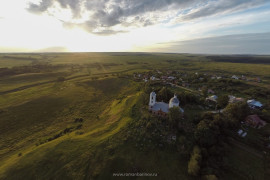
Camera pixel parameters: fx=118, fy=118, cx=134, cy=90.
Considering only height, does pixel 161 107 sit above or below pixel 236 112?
above

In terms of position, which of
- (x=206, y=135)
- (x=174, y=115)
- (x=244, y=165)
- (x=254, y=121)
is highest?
(x=174, y=115)

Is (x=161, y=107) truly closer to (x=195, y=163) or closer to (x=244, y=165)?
(x=195, y=163)

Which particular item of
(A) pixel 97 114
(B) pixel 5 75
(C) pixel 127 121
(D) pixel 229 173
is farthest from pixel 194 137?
(B) pixel 5 75

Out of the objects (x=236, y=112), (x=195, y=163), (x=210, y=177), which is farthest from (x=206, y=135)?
(x=236, y=112)

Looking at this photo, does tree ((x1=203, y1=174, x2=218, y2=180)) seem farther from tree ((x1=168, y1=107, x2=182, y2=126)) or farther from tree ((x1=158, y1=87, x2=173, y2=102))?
tree ((x1=158, y1=87, x2=173, y2=102))

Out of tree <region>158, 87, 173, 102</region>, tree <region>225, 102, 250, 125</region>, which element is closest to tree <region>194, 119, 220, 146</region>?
tree <region>225, 102, 250, 125</region>

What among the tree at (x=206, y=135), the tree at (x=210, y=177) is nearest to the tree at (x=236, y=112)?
the tree at (x=206, y=135)

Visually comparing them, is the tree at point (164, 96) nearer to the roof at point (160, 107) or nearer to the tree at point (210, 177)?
the roof at point (160, 107)

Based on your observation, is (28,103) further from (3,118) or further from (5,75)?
(5,75)
